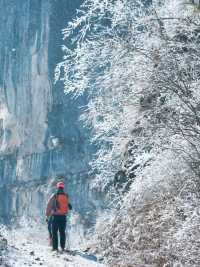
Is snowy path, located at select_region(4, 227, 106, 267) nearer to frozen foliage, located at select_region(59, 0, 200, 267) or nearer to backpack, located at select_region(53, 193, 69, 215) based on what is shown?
frozen foliage, located at select_region(59, 0, 200, 267)

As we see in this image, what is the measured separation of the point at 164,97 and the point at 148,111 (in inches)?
11.6

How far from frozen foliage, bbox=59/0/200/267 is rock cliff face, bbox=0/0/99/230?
3353 centimetres

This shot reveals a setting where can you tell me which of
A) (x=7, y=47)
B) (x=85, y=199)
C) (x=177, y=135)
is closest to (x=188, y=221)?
(x=177, y=135)

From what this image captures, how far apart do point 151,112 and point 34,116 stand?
38864 mm

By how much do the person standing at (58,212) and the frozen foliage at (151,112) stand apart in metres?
1.20

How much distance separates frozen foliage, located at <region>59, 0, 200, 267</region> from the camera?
6934 millimetres

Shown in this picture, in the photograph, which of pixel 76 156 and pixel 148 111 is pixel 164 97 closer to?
pixel 148 111

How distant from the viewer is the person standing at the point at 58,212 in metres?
10.3

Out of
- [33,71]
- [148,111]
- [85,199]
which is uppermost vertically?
[33,71]

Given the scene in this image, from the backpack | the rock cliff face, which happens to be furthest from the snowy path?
the rock cliff face

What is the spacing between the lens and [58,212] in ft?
33.9

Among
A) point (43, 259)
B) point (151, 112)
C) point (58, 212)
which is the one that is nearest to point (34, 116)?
point (58, 212)

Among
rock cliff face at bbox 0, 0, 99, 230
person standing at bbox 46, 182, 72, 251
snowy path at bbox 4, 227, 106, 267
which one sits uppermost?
rock cliff face at bbox 0, 0, 99, 230

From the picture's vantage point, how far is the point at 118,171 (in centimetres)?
971
